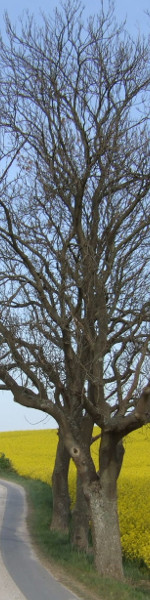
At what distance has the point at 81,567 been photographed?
39.2ft

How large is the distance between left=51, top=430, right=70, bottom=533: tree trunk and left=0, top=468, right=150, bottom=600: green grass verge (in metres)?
0.37

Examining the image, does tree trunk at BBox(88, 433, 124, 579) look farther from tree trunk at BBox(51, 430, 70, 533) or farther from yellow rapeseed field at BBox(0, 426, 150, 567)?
tree trunk at BBox(51, 430, 70, 533)

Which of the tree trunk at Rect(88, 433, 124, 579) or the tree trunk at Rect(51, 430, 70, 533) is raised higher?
the tree trunk at Rect(51, 430, 70, 533)

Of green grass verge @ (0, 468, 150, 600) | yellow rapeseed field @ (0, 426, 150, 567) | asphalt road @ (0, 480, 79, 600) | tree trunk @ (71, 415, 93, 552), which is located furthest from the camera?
yellow rapeseed field @ (0, 426, 150, 567)

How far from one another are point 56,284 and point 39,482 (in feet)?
59.0

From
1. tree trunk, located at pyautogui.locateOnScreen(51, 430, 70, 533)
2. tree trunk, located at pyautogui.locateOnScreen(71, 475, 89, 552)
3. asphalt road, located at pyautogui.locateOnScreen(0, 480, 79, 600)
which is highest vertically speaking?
tree trunk, located at pyautogui.locateOnScreen(51, 430, 70, 533)

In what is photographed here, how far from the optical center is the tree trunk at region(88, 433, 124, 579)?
11648 mm

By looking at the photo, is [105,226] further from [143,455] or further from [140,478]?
[143,455]

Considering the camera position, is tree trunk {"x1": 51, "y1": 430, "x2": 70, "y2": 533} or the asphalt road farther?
tree trunk {"x1": 51, "y1": 430, "x2": 70, "y2": 533}

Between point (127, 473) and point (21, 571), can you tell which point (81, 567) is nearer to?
point (21, 571)

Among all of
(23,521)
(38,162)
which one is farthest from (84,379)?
(23,521)

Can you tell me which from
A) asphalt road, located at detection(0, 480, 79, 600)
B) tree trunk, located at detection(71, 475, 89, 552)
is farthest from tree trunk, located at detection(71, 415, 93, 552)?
asphalt road, located at detection(0, 480, 79, 600)

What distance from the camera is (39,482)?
2922cm

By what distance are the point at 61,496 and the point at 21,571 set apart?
5.95 m
